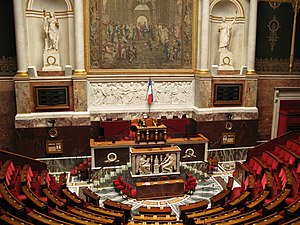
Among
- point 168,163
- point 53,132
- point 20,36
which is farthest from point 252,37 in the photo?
point 20,36

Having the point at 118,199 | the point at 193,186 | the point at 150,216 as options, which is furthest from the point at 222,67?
the point at 150,216

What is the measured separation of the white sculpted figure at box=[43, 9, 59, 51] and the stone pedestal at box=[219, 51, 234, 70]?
23.3 ft

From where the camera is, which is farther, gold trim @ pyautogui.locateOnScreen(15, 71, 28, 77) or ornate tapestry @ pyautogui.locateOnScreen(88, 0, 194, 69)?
ornate tapestry @ pyautogui.locateOnScreen(88, 0, 194, 69)

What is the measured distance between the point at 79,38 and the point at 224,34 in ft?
20.4

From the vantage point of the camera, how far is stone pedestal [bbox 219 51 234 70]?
14.2 m

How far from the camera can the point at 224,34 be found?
14.1m

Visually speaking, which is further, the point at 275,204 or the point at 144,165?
the point at 144,165

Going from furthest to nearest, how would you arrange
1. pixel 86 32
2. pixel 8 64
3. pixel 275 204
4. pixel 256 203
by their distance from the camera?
1. pixel 86 32
2. pixel 8 64
3. pixel 256 203
4. pixel 275 204

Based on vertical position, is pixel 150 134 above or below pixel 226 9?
below

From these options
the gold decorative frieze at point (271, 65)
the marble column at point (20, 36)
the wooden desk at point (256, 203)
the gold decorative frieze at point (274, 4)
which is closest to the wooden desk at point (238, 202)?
the wooden desk at point (256, 203)

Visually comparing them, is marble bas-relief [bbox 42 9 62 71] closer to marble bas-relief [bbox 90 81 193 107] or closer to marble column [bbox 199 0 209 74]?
marble bas-relief [bbox 90 81 193 107]

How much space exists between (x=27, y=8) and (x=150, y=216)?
31.0 feet

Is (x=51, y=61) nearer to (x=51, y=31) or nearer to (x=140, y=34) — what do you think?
(x=51, y=31)

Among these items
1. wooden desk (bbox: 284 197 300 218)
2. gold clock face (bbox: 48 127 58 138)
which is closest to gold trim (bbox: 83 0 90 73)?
gold clock face (bbox: 48 127 58 138)
